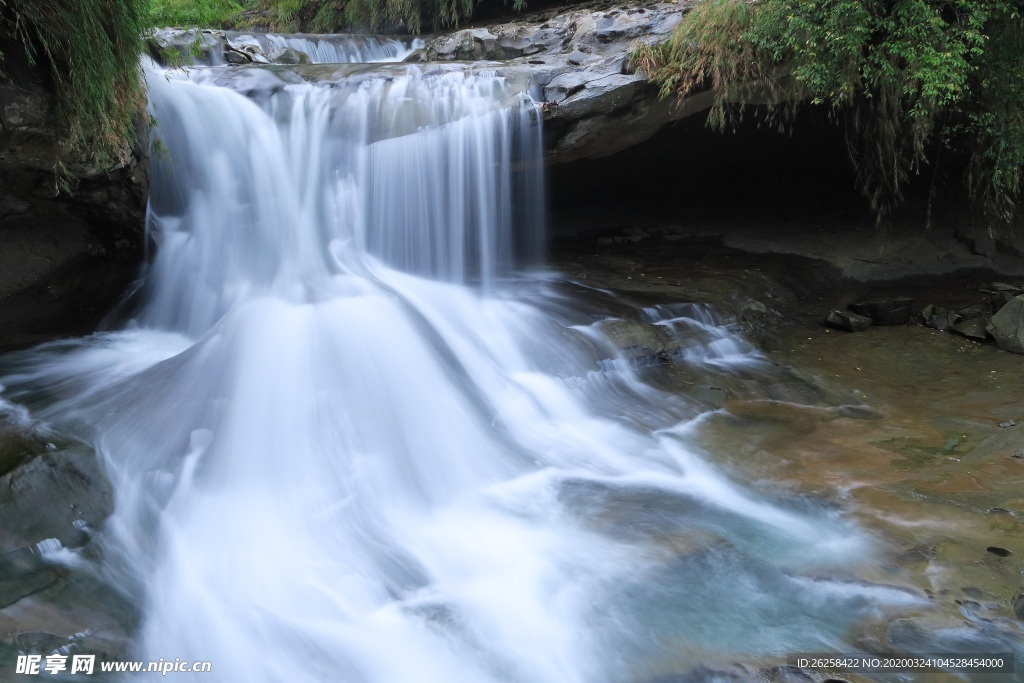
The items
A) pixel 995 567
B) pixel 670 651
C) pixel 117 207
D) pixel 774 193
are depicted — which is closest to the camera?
pixel 670 651

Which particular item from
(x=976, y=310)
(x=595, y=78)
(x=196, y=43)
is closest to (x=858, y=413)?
(x=976, y=310)

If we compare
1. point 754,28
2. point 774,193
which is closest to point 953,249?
point 774,193

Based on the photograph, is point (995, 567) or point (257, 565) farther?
point (257, 565)

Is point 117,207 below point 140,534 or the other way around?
the other way around

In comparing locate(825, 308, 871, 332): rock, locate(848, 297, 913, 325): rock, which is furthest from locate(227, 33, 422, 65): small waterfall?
locate(848, 297, 913, 325): rock

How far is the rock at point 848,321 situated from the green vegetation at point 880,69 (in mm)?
1612

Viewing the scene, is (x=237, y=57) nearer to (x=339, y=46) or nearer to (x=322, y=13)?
(x=339, y=46)

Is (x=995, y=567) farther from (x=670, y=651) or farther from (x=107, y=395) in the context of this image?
(x=107, y=395)

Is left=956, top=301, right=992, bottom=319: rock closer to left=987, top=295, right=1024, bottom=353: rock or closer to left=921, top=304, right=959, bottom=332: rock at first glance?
left=921, top=304, right=959, bottom=332: rock

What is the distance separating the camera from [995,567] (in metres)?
3.72

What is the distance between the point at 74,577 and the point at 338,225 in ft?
14.6

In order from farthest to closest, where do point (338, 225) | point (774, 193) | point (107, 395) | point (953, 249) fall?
point (774, 193), point (953, 249), point (338, 225), point (107, 395)

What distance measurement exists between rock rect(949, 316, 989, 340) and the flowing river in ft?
6.72

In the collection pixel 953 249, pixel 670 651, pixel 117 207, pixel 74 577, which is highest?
pixel 117 207
